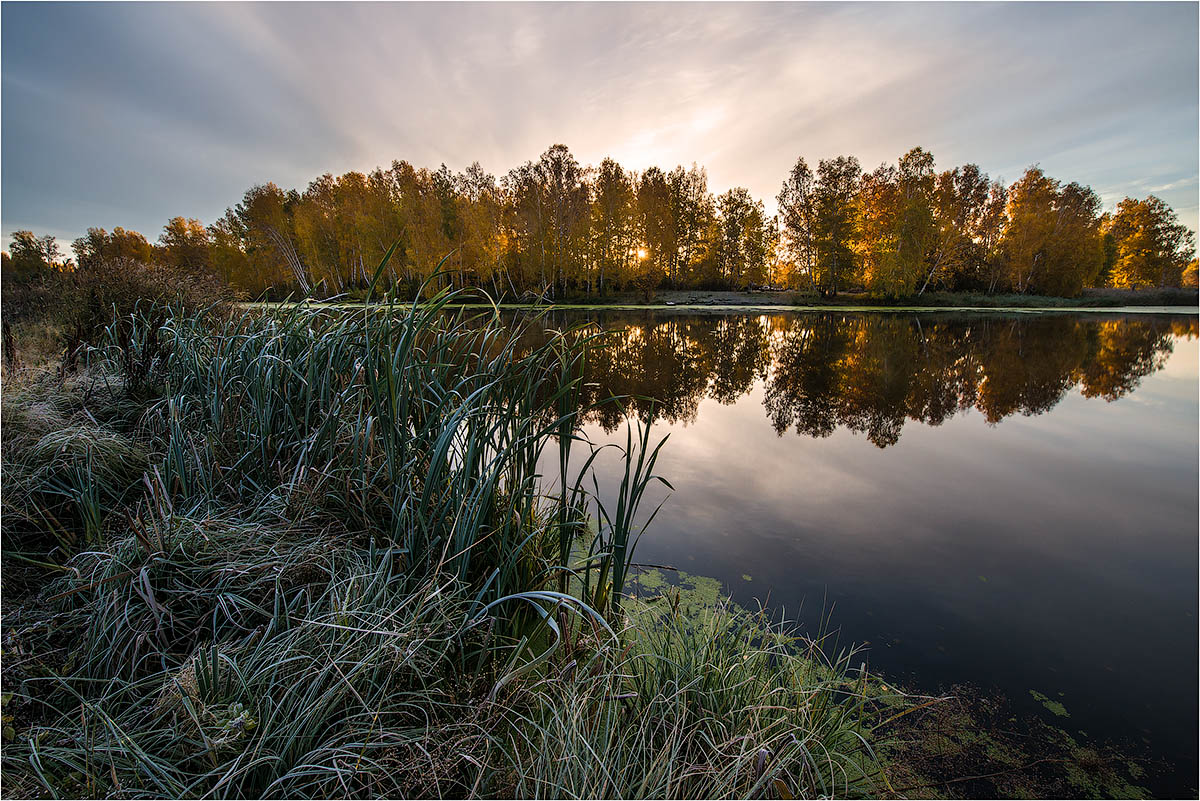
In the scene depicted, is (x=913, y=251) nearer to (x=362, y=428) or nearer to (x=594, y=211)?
(x=594, y=211)

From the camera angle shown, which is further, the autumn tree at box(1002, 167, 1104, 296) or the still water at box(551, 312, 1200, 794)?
the autumn tree at box(1002, 167, 1104, 296)

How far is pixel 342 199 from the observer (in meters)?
37.3

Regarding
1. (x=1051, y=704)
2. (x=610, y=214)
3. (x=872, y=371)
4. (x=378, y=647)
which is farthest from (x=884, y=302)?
(x=378, y=647)

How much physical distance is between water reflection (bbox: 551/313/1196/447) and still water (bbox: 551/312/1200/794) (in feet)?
0.29

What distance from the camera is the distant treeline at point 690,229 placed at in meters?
31.5

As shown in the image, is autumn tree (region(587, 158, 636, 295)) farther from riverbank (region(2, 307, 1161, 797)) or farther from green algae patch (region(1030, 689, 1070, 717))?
green algae patch (region(1030, 689, 1070, 717))

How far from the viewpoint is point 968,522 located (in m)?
Result: 3.97

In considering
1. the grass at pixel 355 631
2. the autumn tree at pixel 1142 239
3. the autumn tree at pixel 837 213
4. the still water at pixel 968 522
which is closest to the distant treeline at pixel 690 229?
the autumn tree at pixel 837 213

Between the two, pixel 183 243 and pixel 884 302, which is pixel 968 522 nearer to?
pixel 884 302

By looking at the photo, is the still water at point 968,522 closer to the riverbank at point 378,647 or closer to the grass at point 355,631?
the riverbank at point 378,647

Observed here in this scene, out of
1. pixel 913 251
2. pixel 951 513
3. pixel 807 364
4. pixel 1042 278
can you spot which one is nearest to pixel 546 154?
pixel 913 251

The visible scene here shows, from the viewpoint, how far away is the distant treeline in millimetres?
A: 31484

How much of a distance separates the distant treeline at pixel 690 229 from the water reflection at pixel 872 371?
54.0 feet

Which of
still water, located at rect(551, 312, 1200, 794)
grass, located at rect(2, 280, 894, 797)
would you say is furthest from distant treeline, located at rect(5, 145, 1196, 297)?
grass, located at rect(2, 280, 894, 797)
